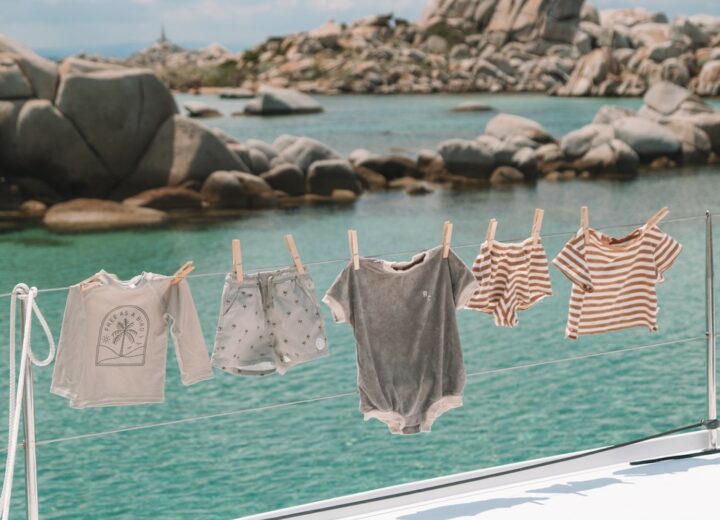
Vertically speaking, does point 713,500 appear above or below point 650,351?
above

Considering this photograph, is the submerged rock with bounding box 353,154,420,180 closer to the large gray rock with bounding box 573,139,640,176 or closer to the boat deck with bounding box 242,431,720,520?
the large gray rock with bounding box 573,139,640,176

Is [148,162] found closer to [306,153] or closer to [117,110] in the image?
[117,110]

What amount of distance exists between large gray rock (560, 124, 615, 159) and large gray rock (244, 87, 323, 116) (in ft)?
20.6

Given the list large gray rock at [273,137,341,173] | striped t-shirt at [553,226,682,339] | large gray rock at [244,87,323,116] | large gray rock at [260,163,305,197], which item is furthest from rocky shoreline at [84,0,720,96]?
striped t-shirt at [553,226,682,339]

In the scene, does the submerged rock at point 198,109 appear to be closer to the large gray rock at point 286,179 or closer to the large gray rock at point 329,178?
the large gray rock at point 286,179

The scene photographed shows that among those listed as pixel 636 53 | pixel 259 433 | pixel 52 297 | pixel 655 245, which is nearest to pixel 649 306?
Result: pixel 655 245

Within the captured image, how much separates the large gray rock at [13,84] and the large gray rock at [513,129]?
1095 centimetres

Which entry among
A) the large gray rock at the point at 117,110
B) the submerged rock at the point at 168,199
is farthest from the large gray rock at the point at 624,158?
the large gray rock at the point at 117,110

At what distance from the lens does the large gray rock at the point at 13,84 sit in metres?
20.5

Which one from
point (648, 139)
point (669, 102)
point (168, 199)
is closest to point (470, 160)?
point (648, 139)

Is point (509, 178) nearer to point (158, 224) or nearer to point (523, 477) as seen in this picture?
point (158, 224)

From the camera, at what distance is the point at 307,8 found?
26766 millimetres

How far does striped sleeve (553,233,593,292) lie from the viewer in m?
3.78

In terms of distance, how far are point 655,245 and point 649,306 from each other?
25 cm
